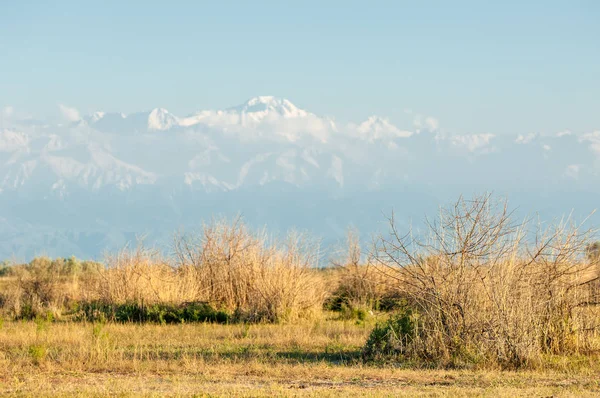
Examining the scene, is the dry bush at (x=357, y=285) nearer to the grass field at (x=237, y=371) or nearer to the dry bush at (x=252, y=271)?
the dry bush at (x=252, y=271)

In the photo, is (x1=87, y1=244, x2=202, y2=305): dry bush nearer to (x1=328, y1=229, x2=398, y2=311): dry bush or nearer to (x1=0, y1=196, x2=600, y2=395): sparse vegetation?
(x1=0, y1=196, x2=600, y2=395): sparse vegetation

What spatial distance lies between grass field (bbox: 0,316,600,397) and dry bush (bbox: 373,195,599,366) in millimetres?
705

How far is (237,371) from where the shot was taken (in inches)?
558

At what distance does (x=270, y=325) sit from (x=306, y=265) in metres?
3.68

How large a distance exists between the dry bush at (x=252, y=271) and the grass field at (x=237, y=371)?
3958 millimetres

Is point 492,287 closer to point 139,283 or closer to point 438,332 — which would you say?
point 438,332

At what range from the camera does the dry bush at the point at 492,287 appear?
591 inches

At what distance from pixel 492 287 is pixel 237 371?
192 inches

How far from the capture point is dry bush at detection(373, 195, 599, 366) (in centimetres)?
1500

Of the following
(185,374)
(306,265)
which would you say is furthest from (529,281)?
(306,265)

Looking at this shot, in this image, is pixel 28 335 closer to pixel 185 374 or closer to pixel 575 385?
pixel 185 374

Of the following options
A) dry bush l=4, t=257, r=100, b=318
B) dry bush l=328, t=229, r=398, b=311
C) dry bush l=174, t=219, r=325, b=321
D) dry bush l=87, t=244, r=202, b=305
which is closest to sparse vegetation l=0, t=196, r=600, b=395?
dry bush l=174, t=219, r=325, b=321

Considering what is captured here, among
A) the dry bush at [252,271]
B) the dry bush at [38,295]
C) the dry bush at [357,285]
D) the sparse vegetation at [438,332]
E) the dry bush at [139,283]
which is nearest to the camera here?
the sparse vegetation at [438,332]

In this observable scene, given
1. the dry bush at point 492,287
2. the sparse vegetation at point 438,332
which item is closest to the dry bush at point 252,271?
the sparse vegetation at point 438,332
